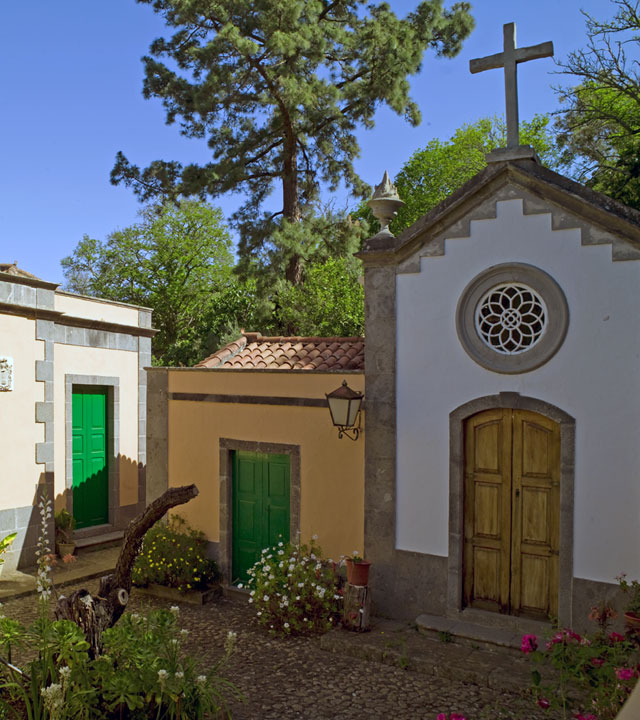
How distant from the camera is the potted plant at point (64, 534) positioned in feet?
33.4

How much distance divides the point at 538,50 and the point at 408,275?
2.69m

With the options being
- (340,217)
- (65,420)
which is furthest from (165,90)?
(65,420)

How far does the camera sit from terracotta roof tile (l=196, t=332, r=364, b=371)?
8.49m

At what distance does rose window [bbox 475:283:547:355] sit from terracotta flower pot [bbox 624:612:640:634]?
2.62 metres

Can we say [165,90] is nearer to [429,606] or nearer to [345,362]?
[345,362]

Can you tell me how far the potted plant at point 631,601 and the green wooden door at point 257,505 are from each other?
3964mm

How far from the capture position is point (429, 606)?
7.11m

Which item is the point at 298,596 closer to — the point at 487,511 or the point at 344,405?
the point at 344,405

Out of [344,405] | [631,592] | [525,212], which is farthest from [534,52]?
[631,592]

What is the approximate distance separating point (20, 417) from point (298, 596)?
5.28 meters

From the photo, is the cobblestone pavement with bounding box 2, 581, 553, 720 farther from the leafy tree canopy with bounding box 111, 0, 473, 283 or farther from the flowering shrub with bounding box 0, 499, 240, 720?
the leafy tree canopy with bounding box 111, 0, 473, 283

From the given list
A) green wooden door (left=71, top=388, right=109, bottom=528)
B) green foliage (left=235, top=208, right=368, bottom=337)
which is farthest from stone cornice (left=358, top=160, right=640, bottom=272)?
green foliage (left=235, top=208, right=368, bottom=337)

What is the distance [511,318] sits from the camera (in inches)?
267

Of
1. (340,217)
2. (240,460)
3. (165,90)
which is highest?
(165,90)
